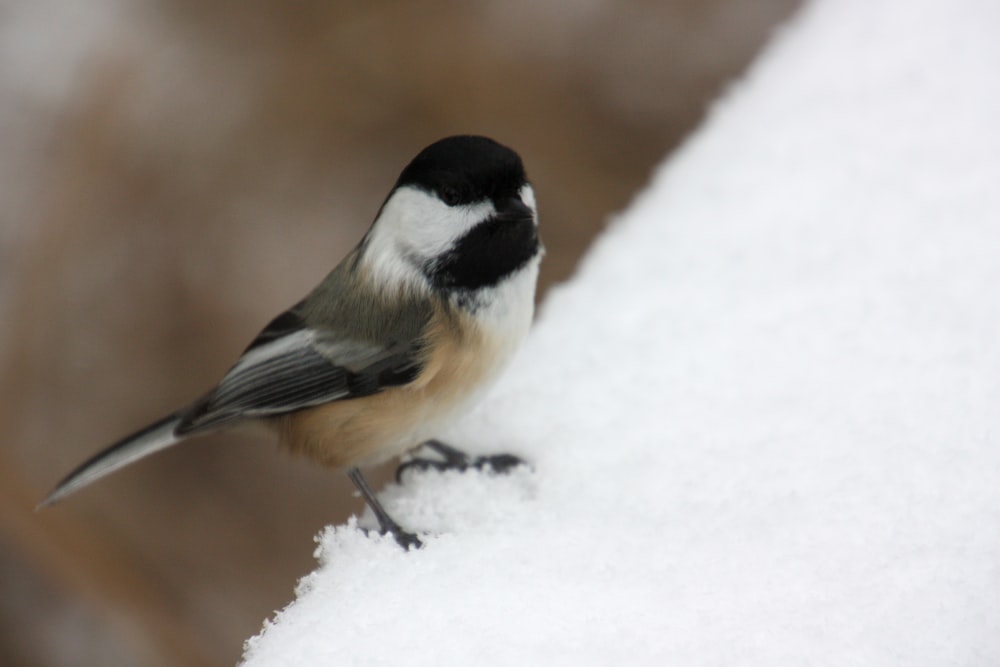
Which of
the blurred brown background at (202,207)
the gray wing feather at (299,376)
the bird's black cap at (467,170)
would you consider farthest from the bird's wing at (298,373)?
the blurred brown background at (202,207)

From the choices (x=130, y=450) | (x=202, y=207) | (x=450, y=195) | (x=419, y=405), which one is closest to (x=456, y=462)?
(x=419, y=405)

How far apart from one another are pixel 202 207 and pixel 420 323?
1708 millimetres

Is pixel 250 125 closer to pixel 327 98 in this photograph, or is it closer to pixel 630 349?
pixel 327 98

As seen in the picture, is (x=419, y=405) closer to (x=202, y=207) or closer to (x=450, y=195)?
(x=450, y=195)

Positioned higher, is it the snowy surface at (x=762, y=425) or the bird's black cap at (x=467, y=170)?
the bird's black cap at (x=467, y=170)

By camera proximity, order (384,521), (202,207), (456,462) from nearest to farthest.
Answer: (384,521)
(456,462)
(202,207)

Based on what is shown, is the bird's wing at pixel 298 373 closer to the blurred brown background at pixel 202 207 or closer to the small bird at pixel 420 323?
the small bird at pixel 420 323

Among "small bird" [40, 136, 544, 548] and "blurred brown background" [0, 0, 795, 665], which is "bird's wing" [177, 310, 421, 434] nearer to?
"small bird" [40, 136, 544, 548]

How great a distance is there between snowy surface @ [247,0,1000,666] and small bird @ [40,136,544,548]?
12cm

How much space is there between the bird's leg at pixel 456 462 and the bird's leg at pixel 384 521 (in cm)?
9

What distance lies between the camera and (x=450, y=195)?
141 centimetres

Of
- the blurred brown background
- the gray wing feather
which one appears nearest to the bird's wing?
the gray wing feather

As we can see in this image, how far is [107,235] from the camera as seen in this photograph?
113 inches

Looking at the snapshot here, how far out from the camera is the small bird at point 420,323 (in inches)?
55.4
